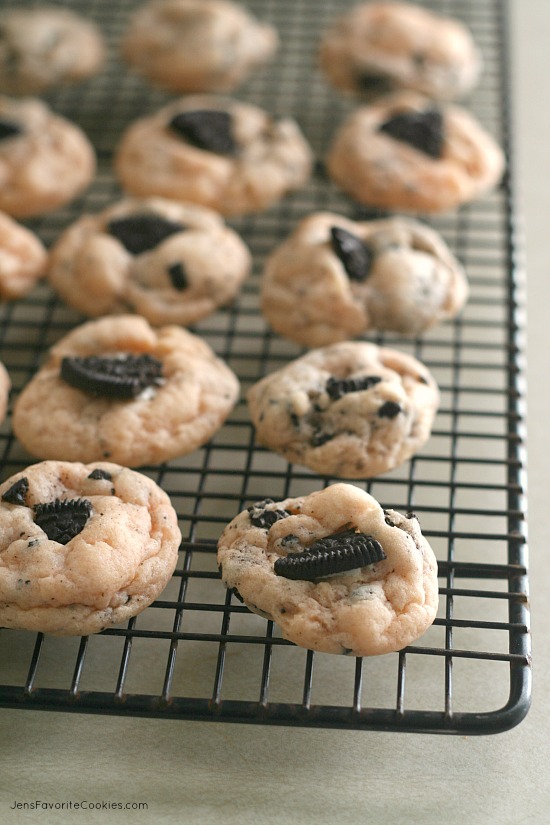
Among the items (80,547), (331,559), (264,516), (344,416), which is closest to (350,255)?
(344,416)

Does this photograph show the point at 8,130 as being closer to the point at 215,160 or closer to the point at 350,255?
the point at 215,160

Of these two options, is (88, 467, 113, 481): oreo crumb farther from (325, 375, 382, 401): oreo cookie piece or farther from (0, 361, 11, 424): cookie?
(325, 375, 382, 401): oreo cookie piece

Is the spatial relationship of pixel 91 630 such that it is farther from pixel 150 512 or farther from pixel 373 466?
pixel 373 466

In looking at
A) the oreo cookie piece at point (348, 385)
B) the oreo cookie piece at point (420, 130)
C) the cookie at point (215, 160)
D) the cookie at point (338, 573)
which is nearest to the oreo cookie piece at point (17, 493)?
the cookie at point (338, 573)

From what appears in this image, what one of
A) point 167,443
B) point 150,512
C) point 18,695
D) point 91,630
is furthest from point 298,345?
point 18,695

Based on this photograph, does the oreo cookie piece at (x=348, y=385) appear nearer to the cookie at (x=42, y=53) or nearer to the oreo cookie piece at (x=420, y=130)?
the oreo cookie piece at (x=420, y=130)

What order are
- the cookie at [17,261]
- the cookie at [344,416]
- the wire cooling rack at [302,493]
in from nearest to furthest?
the wire cooling rack at [302,493]
the cookie at [344,416]
the cookie at [17,261]
